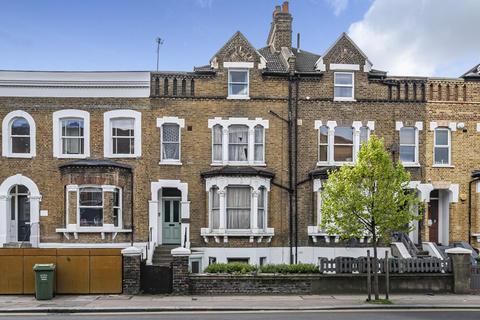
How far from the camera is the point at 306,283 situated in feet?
66.9

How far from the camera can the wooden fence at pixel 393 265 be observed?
20703 mm

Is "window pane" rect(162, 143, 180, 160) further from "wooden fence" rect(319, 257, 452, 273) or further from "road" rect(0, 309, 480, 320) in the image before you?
"road" rect(0, 309, 480, 320)

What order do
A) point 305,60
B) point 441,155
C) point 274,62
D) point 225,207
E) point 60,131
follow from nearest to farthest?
point 225,207, point 60,131, point 441,155, point 274,62, point 305,60

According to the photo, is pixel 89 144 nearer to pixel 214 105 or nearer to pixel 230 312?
pixel 214 105

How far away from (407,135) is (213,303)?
47.3 ft

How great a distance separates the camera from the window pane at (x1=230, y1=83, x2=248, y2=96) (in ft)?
88.9

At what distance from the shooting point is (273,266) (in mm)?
20844

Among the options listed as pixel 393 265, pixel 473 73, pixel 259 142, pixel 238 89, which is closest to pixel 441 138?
pixel 473 73

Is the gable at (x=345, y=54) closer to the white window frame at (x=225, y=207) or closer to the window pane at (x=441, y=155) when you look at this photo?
the window pane at (x=441, y=155)

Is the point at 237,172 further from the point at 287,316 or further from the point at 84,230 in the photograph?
the point at 287,316

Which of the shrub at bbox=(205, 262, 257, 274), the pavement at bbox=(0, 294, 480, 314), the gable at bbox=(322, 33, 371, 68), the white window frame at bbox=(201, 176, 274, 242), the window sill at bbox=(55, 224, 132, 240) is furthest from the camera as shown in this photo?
the gable at bbox=(322, 33, 371, 68)

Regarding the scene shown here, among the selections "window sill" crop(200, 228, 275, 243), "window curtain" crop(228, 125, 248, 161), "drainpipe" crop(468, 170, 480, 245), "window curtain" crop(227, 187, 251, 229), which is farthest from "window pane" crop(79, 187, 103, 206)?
"drainpipe" crop(468, 170, 480, 245)

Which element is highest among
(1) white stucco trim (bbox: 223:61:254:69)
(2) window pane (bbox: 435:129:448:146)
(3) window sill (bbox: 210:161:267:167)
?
(1) white stucco trim (bbox: 223:61:254:69)

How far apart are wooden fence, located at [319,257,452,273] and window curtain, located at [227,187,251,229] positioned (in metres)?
6.24
